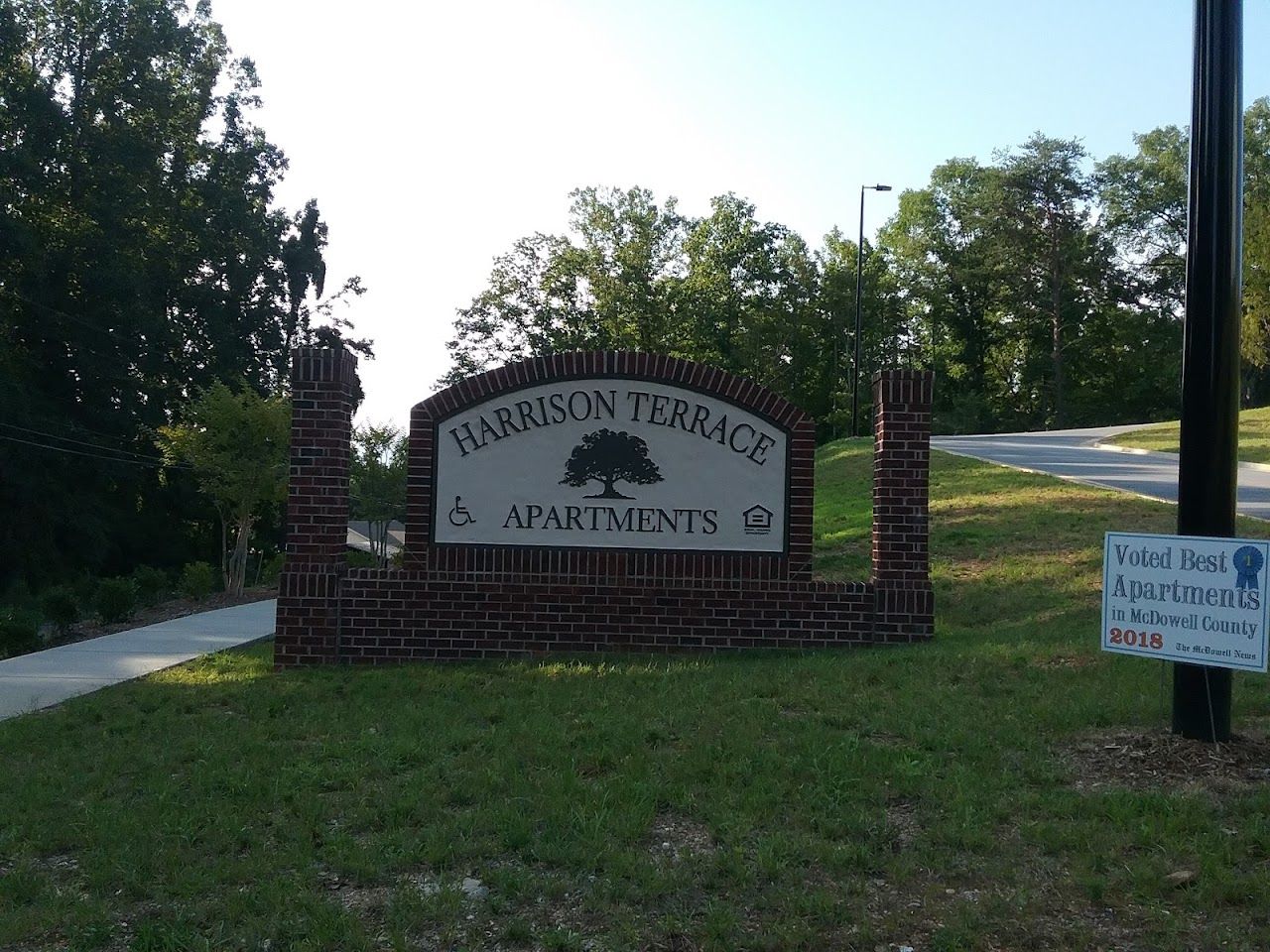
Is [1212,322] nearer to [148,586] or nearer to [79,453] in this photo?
[148,586]

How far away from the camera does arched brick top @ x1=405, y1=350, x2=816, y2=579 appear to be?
8820mm

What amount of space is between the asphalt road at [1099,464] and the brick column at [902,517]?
715 cm

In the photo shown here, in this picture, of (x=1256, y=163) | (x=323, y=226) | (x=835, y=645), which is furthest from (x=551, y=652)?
(x=1256, y=163)

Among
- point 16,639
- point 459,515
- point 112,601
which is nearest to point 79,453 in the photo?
point 112,601

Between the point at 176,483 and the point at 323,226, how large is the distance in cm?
1154

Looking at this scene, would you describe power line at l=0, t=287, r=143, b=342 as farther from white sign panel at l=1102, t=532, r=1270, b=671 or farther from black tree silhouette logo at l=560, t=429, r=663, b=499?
white sign panel at l=1102, t=532, r=1270, b=671

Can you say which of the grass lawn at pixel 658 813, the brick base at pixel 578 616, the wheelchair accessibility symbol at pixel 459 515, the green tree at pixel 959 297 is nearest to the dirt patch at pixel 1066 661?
the grass lawn at pixel 658 813

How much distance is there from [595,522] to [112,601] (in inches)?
345

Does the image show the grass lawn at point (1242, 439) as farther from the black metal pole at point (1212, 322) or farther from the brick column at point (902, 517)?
the black metal pole at point (1212, 322)

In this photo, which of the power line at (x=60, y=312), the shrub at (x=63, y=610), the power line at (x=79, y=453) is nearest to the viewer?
the shrub at (x=63, y=610)

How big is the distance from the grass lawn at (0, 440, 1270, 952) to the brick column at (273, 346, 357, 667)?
918 millimetres

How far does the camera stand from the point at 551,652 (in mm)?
8695

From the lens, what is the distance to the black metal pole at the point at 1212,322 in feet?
17.5

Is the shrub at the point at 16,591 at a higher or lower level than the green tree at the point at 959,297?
lower
